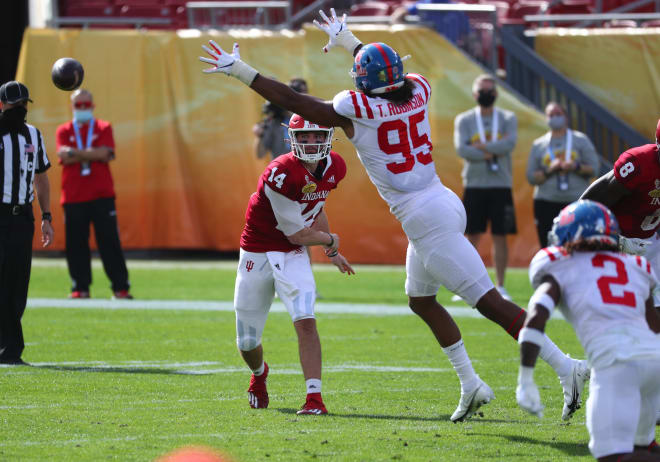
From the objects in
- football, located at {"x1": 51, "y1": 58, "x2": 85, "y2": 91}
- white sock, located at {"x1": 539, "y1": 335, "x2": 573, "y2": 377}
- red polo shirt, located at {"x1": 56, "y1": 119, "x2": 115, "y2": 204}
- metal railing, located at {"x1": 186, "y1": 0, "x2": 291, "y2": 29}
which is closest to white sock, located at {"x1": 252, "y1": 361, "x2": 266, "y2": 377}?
white sock, located at {"x1": 539, "y1": 335, "x2": 573, "y2": 377}

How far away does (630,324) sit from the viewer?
4.24 meters

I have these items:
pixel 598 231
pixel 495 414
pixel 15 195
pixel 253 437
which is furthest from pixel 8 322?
pixel 598 231

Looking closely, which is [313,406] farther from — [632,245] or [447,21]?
[447,21]

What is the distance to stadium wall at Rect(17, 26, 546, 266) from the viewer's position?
14.3 meters

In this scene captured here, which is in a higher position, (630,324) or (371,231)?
(630,324)

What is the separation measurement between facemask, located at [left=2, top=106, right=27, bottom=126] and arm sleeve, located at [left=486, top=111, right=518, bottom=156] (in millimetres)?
5258

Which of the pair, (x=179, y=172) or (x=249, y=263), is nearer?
(x=249, y=263)

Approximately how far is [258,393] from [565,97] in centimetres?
894

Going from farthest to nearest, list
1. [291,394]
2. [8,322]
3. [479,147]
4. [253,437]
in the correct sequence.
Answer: [479,147] < [8,322] < [291,394] < [253,437]

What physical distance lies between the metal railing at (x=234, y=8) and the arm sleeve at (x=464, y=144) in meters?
4.53

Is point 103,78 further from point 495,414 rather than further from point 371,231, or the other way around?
point 495,414

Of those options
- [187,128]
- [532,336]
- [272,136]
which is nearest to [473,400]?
[532,336]

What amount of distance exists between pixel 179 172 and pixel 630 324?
11.3m

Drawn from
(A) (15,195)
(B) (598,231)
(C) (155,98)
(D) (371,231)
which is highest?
(B) (598,231)
